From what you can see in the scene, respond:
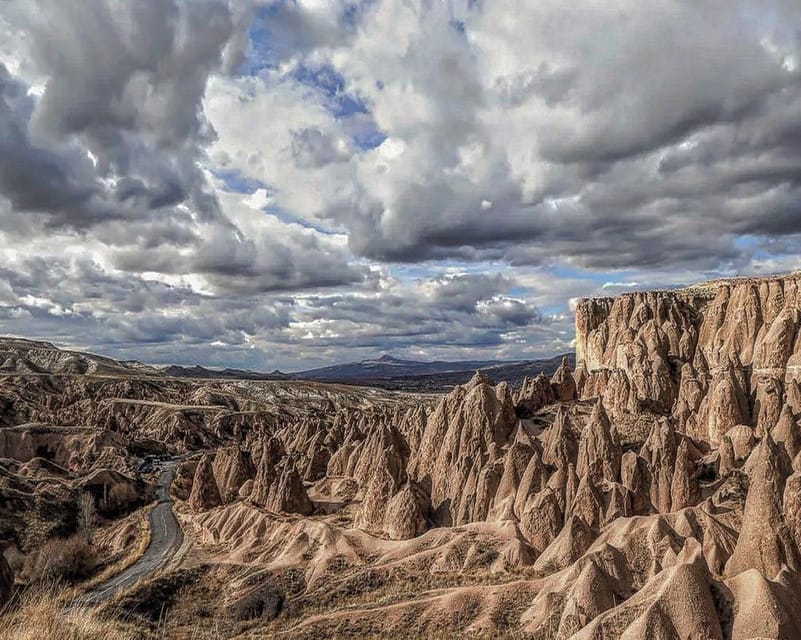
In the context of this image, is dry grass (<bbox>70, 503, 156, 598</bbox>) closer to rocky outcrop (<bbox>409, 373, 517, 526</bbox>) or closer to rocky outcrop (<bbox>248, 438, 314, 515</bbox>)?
rocky outcrop (<bbox>248, 438, 314, 515</bbox>)

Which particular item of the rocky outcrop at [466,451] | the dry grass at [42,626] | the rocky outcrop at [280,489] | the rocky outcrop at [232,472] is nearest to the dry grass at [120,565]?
the rocky outcrop at [232,472]

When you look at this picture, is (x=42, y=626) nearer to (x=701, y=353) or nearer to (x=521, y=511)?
(x=521, y=511)

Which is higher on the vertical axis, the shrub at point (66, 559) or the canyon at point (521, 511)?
→ the canyon at point (521, 511)

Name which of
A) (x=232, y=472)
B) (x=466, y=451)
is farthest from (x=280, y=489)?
(x=466, y=451)

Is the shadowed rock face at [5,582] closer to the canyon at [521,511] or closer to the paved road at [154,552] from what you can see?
the canyon at [521,511]

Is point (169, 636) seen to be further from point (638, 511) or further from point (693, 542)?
point (638, 511)

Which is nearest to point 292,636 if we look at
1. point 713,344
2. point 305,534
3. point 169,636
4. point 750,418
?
point 169,636

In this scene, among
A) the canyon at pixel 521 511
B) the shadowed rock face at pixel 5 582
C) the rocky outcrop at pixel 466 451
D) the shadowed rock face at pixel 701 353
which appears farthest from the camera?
the shadowed rock face at pixel 701 353
